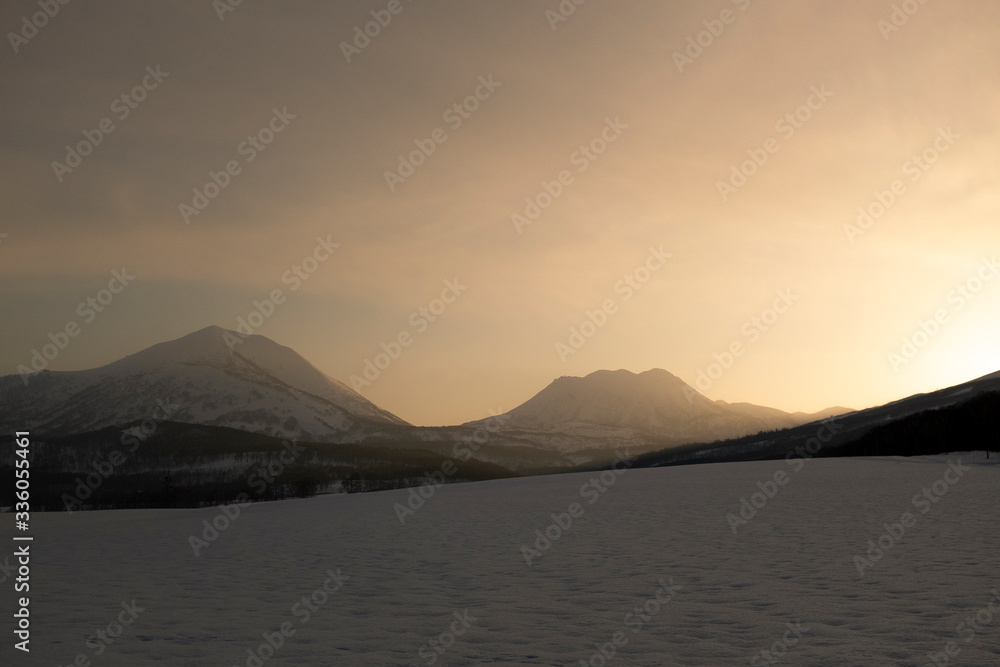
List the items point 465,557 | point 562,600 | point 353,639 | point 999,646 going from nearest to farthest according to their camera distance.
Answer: point 999,646, point 353,639, point 562,600, point 465,557

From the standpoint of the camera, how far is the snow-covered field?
8.01m

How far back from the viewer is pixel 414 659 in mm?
7824

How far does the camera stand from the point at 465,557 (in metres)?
15.1

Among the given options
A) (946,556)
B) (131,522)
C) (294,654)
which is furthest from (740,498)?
(131,522)

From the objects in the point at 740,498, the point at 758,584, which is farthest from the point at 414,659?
the point at 740,498

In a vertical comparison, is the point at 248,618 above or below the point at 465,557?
below

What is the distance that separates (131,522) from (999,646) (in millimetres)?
31000

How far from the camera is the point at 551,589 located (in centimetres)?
1141

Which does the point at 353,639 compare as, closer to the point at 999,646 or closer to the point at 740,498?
the point at 999,646

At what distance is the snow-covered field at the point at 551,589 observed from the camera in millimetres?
8008

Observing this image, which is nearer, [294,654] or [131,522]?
[294,654]

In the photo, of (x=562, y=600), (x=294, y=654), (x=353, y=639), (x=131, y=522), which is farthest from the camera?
(x=131, y=522)

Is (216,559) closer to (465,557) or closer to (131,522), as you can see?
(465,557)

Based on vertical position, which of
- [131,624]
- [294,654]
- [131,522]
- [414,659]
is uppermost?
[414,659]
